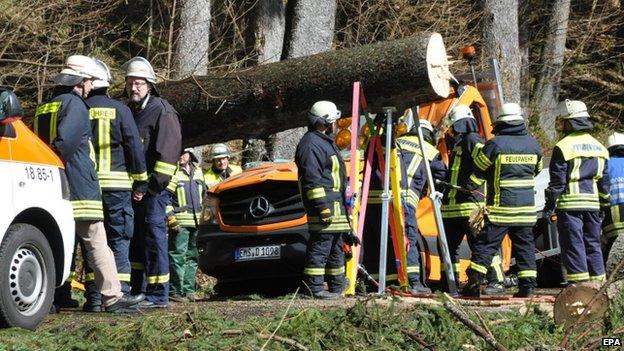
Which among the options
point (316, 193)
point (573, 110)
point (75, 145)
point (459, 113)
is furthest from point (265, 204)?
point (573, 110)

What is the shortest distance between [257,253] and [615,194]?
402 cm

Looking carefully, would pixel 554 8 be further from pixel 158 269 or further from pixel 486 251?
pixel 158 269

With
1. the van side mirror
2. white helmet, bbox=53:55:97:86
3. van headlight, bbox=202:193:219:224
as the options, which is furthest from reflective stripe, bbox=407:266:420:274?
the van side mirror

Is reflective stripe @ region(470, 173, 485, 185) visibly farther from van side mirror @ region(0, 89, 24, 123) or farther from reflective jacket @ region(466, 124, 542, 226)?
van side mirror @ region(0, 89, 24, 123)

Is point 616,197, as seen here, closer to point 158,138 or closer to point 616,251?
point 616,251

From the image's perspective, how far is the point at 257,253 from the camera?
443 inches

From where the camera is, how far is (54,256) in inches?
341

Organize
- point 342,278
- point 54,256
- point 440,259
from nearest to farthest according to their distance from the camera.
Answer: point 54,256 < point 342,278 < point 440,259

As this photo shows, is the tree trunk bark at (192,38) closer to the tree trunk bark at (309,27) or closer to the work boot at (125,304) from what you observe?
the tree trunk bark at (309,27)

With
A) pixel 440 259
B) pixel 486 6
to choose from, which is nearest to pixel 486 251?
pixel 440 259

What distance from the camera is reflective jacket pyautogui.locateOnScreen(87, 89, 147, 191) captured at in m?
9.48

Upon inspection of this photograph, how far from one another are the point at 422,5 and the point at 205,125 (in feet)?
38.9

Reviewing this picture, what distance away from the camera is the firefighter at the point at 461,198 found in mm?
12062

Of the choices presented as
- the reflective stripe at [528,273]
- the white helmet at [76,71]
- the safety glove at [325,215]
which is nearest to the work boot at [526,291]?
the reflective stripe at [528,273]
